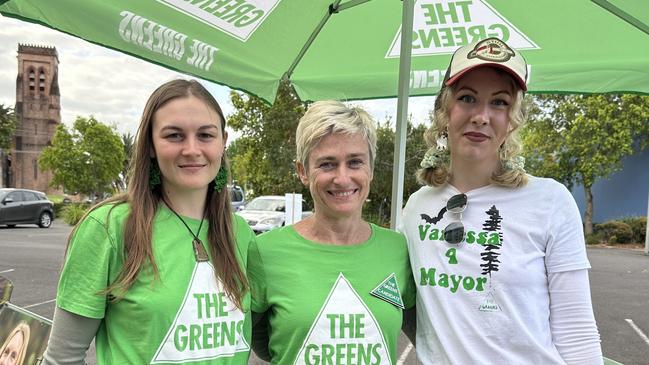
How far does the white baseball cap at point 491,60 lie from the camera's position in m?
1.57

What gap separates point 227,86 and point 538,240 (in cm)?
200

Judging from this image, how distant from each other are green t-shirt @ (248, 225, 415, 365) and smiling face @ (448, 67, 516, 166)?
532mm

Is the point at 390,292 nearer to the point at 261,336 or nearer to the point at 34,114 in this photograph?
the point at 261,336

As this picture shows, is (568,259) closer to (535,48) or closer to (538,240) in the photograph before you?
(538,240)

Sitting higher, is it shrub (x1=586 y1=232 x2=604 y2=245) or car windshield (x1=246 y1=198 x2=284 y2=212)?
car windshield (x1=246 y1=198 x2=284 y2=212)

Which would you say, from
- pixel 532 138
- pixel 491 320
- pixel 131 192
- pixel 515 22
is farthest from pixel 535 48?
pixel 532 138

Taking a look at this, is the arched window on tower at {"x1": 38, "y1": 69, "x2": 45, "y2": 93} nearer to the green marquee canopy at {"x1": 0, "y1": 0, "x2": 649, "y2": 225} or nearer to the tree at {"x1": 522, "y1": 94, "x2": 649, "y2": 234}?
the tree at {"x1": 522, "y1": 94, "x2": 649, "y2": 234}

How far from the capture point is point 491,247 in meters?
1.55

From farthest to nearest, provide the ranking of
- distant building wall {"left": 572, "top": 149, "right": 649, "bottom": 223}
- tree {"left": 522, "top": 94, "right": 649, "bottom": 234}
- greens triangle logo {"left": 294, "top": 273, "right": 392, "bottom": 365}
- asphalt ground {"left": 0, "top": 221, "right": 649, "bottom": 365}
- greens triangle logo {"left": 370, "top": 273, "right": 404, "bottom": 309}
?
distant building wall {"left": 572, "top": 149, "right": 649, "bottom": 223}
tree {"left": 522, "top": 94, "right": 649, "bottom": 234}
asphalt ground {"left": 0, "top": 221, "right": 649, "bottom": 365}
greens triangle logo {"left": 370, "top": 273, "right": 404, "bottom": 309}
greens triangle logo {"left": 294, "top": 273, "right": 392, "bottom": 365}

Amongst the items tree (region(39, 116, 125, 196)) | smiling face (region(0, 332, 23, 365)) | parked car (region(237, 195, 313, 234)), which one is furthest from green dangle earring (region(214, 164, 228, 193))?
tree (region(39, 116, 125, 196))

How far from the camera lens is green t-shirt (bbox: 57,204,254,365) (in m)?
1.40

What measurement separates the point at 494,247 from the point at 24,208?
20.6 meters

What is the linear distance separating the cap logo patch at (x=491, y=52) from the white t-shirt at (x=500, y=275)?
0.44m

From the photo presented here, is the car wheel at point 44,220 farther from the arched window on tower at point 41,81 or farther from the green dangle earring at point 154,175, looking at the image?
the arched window on tower at point 41,81
